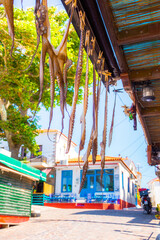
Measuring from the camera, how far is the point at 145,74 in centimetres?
467

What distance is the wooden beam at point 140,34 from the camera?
3430mm

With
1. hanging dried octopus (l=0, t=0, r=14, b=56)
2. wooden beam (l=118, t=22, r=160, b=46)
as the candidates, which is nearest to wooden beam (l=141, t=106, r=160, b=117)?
wooden beam (l=118, t=22, r=160, b=46)

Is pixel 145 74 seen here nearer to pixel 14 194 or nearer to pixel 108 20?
pixel 108 20

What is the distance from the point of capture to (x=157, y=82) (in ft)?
17.8

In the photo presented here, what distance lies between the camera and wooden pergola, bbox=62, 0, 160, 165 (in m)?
2.77

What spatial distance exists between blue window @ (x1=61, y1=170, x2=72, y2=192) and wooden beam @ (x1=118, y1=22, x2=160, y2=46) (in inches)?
879

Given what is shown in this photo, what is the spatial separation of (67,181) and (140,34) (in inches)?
893

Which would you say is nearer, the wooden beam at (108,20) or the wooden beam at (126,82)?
the wooden beam at (108,20)

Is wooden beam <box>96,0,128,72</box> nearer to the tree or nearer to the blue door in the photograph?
the tree

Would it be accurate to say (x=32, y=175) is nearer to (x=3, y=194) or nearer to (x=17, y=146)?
(x=3, y=194)

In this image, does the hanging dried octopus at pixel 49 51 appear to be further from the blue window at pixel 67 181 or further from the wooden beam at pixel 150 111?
the blue window at pixel 67 181

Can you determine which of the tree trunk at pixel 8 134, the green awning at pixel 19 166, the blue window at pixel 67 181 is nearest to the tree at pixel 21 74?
the tree trunk at pixel 8 134

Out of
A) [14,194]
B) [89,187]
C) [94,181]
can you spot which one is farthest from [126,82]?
[89,187]

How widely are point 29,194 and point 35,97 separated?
597 cm
